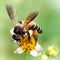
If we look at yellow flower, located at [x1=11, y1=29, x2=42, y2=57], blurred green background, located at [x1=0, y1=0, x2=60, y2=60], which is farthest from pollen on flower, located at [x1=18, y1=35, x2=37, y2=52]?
blurred green background, located at [x1=0, y1=0, x2=60, y2=60]

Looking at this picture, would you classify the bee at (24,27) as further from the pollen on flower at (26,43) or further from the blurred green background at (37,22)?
the blurred green background at (37,22)

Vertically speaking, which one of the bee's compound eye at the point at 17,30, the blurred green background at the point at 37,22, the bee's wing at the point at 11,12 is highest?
the blurred green background at the point at 37,22

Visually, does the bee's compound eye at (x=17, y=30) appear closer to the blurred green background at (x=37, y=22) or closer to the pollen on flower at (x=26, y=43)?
the pollen on flower at (x=26, y=43)

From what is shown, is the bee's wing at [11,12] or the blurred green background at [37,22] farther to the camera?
the blurred green background at [37,22]

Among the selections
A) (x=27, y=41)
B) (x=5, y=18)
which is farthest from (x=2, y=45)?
(x=27, y=41)

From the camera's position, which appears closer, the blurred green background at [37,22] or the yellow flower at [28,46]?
the yellow flower at [28,46]

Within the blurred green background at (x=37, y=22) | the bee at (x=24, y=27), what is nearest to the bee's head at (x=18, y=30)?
the bee at (x=24, y=27)

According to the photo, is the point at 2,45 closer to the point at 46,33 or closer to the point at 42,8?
the point at 46,33

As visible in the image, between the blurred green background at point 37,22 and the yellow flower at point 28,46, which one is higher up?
the blurred green background at point 37,22

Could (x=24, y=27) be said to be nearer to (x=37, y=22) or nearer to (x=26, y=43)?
(x=26, y=43)
